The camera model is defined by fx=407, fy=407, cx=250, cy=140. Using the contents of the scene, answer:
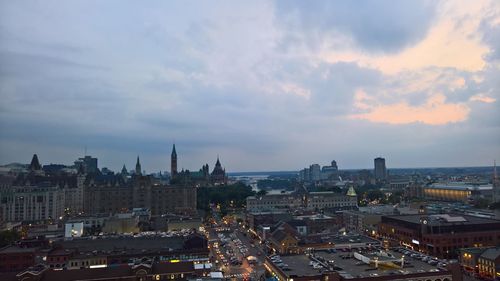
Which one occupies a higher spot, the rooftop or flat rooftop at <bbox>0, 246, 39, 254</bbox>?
flat rooftop at <bbox>0, 246, 39, 254</bbox>

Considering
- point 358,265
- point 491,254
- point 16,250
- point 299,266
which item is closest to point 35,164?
point 16,250

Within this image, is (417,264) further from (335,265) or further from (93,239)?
(93,239)

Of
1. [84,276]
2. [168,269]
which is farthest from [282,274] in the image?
[84,276]

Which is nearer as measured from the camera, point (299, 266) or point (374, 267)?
point (374, 267)

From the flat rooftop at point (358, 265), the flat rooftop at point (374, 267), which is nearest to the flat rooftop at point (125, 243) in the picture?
the flat rooftop at point (358, 265)

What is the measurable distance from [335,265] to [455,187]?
127323 mm

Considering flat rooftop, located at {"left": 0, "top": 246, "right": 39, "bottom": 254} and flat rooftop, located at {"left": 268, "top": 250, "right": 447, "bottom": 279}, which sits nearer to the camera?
flat rooftop, located at {"left": 268, "top": 250, "right": 447, "bottom": 279}

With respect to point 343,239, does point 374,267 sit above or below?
above

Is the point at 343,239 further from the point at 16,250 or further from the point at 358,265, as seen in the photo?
the point at 16,250

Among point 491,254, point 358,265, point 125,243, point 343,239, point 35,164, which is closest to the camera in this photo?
point 358,265

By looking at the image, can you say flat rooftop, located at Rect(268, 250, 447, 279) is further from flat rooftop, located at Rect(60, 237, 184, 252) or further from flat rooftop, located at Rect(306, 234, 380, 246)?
flat rooftop, located at Rect(60, 237, 184, 252)

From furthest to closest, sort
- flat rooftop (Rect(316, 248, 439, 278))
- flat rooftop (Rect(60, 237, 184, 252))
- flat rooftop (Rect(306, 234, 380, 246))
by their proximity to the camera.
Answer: flat rooftop (Rect(306, 234, 380, 246))
flat rooftop (Rect(60, 237, 184, 252))
flat rooftop (Rect(316, 248, 439, 278))

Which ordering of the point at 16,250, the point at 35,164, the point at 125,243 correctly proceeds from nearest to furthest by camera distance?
the point at 16,250, the point at 125,243, the point at 35,164

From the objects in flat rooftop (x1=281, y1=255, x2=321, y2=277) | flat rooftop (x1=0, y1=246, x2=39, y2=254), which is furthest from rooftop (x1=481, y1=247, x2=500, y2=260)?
flat rooftop (x1=0, y1=246, x2=39, y2=254)
